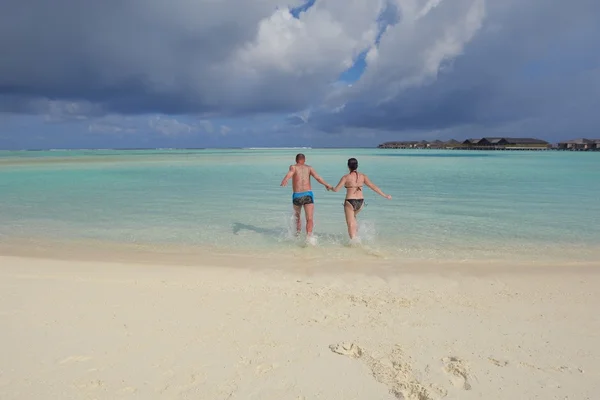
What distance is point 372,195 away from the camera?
17109mm

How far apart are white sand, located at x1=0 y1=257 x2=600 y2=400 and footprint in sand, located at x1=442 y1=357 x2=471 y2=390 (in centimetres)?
1

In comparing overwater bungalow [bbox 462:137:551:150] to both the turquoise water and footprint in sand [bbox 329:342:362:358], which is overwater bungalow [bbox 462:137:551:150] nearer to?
the turquoise water

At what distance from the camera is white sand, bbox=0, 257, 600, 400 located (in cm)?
327

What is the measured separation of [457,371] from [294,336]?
1580mm

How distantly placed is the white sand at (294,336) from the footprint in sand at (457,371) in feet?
0.04

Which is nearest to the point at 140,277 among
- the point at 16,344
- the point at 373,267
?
the point at 16,344

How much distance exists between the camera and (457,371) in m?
3.50

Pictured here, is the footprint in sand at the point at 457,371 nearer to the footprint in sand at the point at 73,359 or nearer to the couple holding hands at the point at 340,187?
the footprint in sand at the point at 73,359

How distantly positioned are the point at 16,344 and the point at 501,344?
190 inches

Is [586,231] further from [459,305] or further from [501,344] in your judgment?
[501,344]

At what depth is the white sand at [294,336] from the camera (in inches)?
129

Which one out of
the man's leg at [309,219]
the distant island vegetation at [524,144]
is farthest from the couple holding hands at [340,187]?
the distant island vegetation at [524,144]

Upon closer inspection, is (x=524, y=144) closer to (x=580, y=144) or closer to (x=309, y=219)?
(x=580, y=144)

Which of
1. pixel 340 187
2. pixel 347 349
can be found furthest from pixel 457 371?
pixel 340 187
